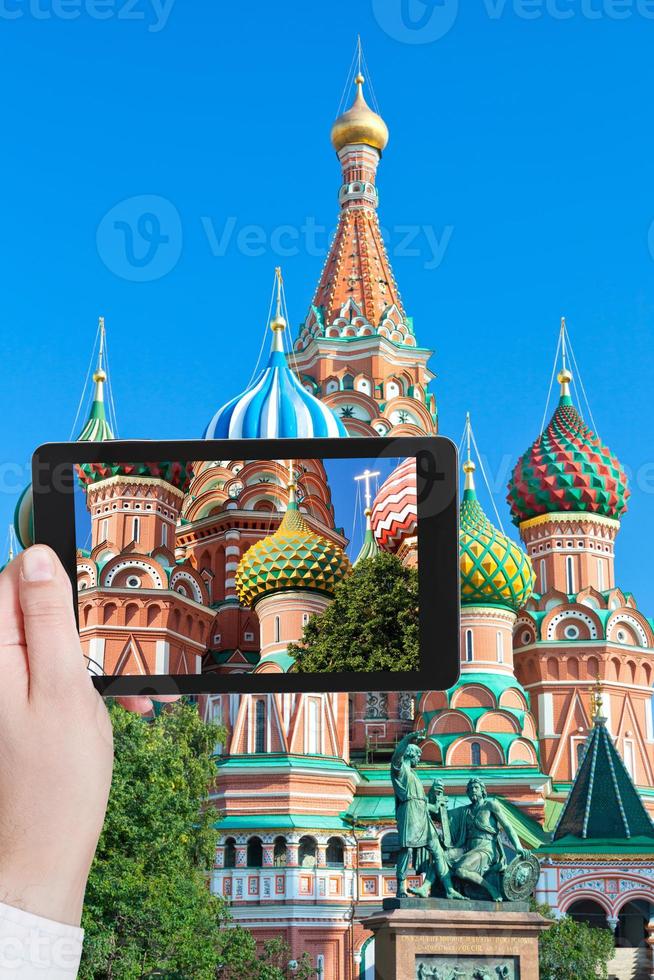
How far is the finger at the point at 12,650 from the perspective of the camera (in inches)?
48.9

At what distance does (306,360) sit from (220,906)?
21198 mm

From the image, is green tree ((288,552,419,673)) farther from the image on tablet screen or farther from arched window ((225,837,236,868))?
arched window ((225,837,236,868))

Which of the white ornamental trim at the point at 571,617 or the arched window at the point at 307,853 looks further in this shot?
the white ornamental trim at the point at 571,617

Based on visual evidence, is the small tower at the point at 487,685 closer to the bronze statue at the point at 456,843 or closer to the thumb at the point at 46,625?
the bronze statue at the point at 456,843

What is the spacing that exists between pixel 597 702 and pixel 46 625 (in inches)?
1138

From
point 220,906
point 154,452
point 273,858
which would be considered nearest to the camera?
point 154,452

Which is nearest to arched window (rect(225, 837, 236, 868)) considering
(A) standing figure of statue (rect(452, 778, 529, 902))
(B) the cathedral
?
(B) the cathedral

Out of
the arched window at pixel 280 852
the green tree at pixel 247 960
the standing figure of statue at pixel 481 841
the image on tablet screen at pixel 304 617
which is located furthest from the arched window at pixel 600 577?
the image on tablet screen at pixel 304 617

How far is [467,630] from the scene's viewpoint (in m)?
31.2

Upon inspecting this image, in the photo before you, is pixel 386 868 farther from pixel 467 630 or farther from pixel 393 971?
pixel 393 971

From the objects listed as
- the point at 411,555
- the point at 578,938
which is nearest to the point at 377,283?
the point at 578,938

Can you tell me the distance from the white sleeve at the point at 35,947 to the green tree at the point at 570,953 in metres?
23.2

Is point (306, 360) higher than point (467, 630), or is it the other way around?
point (306, 360)

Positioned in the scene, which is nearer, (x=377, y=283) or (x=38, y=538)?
(x=38, y=538)
